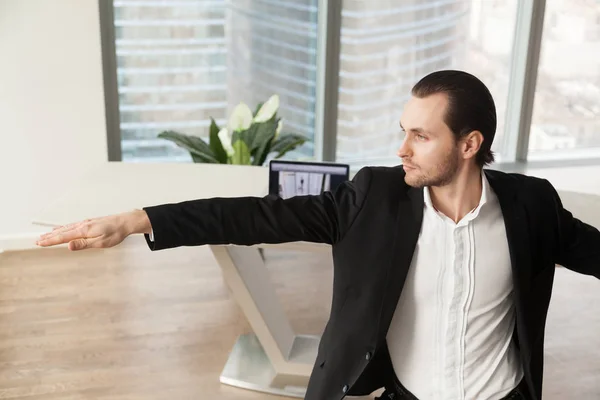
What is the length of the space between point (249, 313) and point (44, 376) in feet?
3.07

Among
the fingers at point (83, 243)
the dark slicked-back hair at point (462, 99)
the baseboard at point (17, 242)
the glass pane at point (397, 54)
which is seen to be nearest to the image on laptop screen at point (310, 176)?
the dark slicked-back hair at point (462, 99)

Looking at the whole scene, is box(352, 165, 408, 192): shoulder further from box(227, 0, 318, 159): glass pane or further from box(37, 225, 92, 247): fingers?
box(227, 0, 318, 159): glass pane

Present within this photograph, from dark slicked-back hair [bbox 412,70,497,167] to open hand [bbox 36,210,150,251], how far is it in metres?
0.63

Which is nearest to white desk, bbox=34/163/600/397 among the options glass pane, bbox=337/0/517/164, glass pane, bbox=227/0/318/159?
glass pane, bbox=227/0/318/159

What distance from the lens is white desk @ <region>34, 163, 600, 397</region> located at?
2.78 metres

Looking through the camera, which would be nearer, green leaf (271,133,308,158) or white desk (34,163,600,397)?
white desk (34,163,600,397)

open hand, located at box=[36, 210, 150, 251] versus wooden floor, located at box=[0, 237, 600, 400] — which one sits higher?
open hand, located at box=[36, 210, 150, 251]

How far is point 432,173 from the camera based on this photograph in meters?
1.49

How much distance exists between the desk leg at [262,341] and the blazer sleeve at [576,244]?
1441 millimetres

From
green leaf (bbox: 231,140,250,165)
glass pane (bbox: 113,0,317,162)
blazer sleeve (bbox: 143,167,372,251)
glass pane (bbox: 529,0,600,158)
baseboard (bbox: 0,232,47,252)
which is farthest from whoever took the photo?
glass pane (bbox: 529,0,600,158)

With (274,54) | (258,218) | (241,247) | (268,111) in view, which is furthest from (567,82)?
(258,218)

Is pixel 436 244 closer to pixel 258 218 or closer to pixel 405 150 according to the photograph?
pixel 405 150

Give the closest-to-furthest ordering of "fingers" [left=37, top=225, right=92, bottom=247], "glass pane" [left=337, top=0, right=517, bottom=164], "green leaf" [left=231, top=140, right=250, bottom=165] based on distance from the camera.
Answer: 1. "fingers" [left=37, top=225, right=92, bottom=247]
2. "green leaf" [left=231, top=140, right=250, bottom=165]
3. "glass pane" [left=337, top=0, right=517, bottom=164]

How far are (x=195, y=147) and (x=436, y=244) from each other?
2.99m
